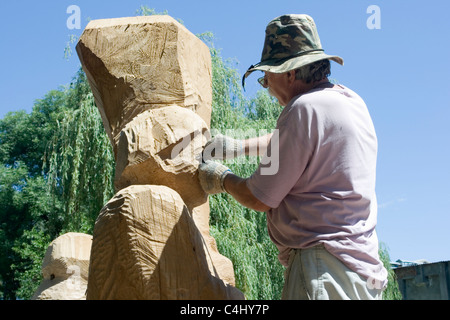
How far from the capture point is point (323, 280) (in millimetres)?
2016

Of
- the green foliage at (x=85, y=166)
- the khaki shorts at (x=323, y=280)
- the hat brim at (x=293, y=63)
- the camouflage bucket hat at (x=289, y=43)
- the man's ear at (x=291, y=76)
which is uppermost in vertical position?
the green foliage at (x=85, y=166)

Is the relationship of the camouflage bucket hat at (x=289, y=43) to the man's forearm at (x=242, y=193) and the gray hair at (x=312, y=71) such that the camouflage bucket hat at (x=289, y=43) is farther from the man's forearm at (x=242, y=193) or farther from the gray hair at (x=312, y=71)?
the man's forearm at (x=242, y=193)

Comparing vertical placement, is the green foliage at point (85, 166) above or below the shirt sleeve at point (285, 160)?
above

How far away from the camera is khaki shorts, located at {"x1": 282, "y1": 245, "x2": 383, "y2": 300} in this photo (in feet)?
6.56

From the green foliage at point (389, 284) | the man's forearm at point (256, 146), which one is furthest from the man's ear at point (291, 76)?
the green foliage at point (389, 284)

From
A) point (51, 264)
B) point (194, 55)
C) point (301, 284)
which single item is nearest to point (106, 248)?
point (301, 284)

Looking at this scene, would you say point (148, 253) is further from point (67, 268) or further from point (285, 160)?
point (67, 268)

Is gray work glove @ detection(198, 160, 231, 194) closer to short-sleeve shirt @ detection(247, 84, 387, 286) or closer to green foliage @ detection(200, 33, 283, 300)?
short-sleeve shirt @ detection(247, 84, 387, 286)

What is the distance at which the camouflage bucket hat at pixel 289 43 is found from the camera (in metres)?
2.41

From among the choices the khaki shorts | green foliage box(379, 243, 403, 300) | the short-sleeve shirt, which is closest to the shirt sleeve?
the short-sleeve shirt

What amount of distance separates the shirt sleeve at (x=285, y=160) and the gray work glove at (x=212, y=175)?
0.33 m

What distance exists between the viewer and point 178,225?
2.42m

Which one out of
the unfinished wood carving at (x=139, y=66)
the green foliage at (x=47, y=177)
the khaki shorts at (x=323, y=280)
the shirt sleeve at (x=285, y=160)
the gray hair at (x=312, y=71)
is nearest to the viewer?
the khaki shorts at (x=323, y=280)

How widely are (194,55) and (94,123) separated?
16.8 ft
